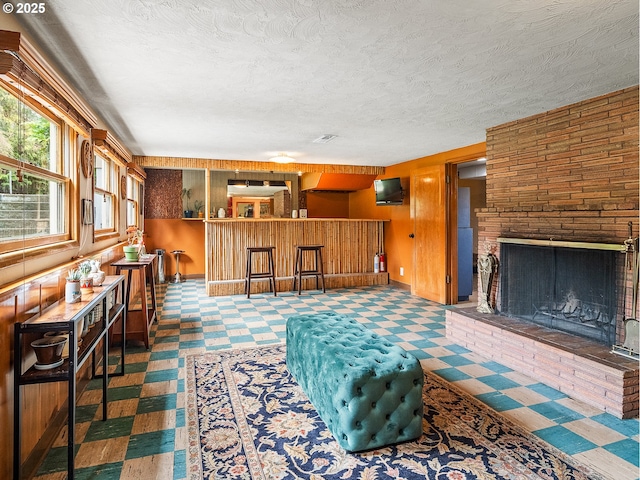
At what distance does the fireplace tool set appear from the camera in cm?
266

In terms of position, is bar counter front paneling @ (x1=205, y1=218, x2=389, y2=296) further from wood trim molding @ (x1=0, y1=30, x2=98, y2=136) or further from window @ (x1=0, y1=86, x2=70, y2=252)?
wood trim molding @ (x1=0, y1=30, x2=98, y2=136)

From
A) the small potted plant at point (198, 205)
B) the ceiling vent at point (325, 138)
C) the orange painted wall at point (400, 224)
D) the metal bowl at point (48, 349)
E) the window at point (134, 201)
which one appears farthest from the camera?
the small potted plant at point (198, 205)

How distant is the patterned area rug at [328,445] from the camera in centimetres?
190

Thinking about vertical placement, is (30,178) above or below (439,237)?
above

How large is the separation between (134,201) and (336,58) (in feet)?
18.4

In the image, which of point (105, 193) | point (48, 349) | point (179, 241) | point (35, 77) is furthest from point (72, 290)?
point (179, 241)

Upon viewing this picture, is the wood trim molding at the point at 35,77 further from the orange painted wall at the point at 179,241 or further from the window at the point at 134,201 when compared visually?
the orange painted wall at the point at 179,241

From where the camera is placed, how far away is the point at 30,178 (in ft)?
8.00

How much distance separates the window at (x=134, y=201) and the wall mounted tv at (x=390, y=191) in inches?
176

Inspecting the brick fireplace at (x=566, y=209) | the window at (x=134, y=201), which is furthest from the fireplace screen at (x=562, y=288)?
the window at (x=134, y=201)

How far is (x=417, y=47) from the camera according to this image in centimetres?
229

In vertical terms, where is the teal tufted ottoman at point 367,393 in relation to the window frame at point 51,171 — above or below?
below

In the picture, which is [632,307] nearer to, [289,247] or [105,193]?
[289,247]

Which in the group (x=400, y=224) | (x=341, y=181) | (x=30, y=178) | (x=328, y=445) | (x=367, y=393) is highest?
(x=341, y=181)
